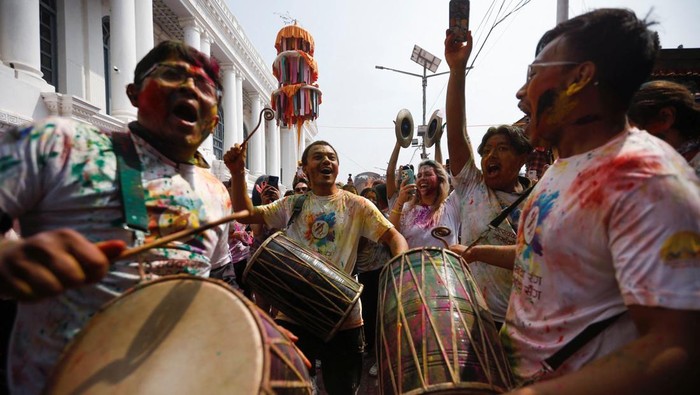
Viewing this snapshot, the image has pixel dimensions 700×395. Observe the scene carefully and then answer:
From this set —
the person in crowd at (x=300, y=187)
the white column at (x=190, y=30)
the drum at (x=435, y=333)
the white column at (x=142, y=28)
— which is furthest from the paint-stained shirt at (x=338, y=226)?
the white column at (x=190, y=30)

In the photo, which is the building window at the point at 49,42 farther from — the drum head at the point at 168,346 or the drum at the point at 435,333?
the drum at the point at 435,333

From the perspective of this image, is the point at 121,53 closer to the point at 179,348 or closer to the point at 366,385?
the point at 366,385

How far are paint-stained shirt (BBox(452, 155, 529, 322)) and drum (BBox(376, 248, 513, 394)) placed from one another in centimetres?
74

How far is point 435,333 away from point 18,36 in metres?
10.3

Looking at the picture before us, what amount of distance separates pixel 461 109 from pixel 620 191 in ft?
5.49

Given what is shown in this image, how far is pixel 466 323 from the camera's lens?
1.62m

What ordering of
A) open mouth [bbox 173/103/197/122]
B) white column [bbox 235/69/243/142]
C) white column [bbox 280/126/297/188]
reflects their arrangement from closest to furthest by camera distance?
open mouth [bbox 173/103/197/122]
white column [bbox 235/69/243/142]
white column [bbox 280/126/297/188]

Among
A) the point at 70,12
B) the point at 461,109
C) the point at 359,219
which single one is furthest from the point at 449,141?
the point at 70,12

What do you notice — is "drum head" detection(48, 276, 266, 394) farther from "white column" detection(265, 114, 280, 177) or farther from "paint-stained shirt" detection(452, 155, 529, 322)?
"white column" detection(265, 114, 280, 177)

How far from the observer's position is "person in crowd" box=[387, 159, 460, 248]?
3.92 metres

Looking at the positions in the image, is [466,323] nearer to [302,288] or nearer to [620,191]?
[620,191]

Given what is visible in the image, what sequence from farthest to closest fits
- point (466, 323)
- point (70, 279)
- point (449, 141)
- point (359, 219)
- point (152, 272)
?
point (359, 219) → point (449, 141) → point (466, 323) → point (152, 272) → point (70, 279)

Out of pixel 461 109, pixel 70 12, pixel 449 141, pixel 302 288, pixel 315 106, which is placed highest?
pixel 70 12

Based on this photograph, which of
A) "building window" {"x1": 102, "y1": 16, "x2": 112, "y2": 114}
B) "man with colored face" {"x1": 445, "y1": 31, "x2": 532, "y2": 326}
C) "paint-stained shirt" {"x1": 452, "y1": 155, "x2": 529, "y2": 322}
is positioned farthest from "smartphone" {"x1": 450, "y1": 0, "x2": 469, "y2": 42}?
"building window" {"x1": 102, "y1": 16, "x2": 112, "y2": 114}
